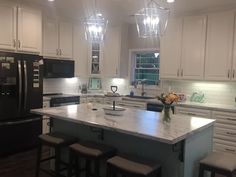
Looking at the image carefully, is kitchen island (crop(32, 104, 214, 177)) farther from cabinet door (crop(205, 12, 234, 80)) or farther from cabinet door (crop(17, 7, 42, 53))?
cabinet door (crop(205, 12, 234, 80))

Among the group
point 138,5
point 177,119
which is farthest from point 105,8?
point 177,119

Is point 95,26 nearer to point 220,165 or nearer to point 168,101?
point 168,101

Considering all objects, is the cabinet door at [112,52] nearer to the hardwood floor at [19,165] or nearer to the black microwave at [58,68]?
the black microwave at [58,68]

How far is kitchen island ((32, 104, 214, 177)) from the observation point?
232 cm

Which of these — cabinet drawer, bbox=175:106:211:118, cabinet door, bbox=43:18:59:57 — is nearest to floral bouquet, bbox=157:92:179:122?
cabinet drawer, bbox=175:106:211:118

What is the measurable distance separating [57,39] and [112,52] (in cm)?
135

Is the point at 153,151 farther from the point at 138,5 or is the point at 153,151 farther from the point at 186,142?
the point at 138,5

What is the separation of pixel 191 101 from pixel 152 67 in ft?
4.57

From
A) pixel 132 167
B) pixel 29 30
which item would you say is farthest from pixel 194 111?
pixel 29 30

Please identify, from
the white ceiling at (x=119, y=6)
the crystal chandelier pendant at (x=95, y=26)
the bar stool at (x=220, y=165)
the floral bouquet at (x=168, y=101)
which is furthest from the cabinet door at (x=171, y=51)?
the bar stool at (x=220, y=165)

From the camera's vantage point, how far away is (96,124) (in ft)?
8.50

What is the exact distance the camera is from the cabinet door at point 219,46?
14.2 ft

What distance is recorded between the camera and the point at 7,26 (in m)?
4.07

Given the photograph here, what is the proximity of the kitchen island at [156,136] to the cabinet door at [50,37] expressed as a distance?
2.25m
